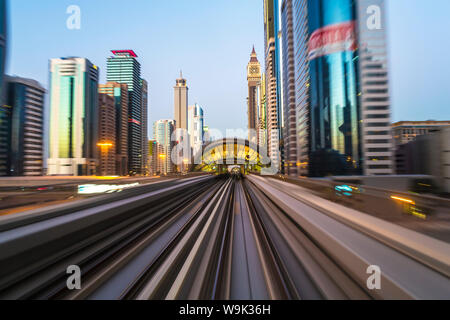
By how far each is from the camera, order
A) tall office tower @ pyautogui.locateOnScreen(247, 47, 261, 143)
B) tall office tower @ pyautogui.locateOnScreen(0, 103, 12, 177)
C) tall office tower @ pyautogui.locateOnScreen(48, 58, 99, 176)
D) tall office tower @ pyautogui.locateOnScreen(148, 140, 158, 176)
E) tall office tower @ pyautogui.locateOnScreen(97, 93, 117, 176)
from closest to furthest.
Result: tall office tower @ pyautogui.locateOnScreen(0, 103, 12, 177), tall office tower @ pyautogui.locateOnScreen(48, 58, 99, 176), tall office tower @ pyautogui.locateOnScreen(97, 93, 117, 176), tall office tower @ pyautogui.locateOnScreen(148, 140, 158, 176), tall office tower @ pyautogui.locateOnScreen(247, 47, 261, 143)

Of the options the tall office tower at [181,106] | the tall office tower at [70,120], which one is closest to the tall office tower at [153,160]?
the tall office tower at [181,106]

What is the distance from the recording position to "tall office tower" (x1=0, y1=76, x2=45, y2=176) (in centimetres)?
3862

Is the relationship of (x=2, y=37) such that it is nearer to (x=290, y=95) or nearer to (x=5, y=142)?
(x=5, y=142)

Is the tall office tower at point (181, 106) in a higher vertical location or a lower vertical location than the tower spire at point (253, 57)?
lower

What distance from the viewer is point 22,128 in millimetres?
40281

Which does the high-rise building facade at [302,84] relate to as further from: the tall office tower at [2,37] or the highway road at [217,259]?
the tall office tower at [2,37]

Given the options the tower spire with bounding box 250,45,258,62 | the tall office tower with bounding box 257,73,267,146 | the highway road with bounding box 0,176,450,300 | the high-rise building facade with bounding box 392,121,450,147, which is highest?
the tower spire with bounding box 250,45,258,62

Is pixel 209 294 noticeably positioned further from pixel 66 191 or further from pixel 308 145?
pixel 308 145

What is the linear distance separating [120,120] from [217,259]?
97905 millimetres

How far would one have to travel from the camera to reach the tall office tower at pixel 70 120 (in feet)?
138

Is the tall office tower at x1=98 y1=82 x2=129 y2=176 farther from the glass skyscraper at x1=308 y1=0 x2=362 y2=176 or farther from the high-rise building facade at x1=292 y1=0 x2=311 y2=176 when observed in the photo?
the glass skyscraper at x1=308 y1=0 x2=362 y2=176

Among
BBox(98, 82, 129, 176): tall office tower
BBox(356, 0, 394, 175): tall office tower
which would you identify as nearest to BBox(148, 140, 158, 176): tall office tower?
BBox(98, 82, 129, 176): tall office tower

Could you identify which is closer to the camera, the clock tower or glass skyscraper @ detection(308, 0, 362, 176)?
glass skyscraper @ detection(308, 0, 362, 176)

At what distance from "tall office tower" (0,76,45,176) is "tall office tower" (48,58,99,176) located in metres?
3.29
